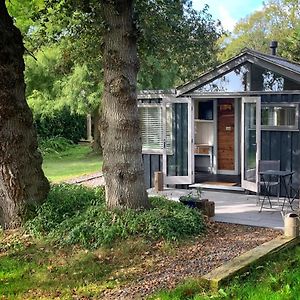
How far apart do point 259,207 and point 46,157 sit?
592 inches

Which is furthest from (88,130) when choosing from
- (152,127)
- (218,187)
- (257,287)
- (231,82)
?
(257,287)

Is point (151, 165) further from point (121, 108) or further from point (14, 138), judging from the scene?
point (14, 138)

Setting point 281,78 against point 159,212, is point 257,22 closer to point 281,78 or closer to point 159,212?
point 281,78

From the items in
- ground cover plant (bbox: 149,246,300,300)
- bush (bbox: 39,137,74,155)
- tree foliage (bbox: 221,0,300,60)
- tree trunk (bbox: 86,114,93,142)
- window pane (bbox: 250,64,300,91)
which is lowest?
ground cover plant (bbox: 149,246,300,300)

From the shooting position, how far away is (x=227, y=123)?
1232cm

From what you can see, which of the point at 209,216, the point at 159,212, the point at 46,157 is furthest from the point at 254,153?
the point at 46,157

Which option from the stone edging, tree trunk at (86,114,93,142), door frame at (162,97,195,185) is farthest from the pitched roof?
tree trunk at (86,114,93,142)

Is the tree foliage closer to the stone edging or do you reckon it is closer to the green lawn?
the green lawn

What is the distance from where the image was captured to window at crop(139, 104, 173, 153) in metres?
11.0

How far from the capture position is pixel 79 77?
19.0m

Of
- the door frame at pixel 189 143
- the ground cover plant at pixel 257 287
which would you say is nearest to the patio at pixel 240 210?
the door frame at pixel 189 143

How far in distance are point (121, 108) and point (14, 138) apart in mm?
1643

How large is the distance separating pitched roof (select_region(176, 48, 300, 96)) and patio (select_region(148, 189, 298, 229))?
94.6 inches

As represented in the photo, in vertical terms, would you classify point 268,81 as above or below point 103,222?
above
